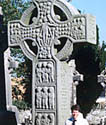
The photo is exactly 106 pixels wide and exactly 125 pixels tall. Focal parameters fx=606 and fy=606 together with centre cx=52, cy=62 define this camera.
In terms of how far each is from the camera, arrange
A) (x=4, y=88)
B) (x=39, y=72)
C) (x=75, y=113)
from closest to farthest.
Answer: (x=75, y=113) < (x=39, y=72) < (x=4, y=88)

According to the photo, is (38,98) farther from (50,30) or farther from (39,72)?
(50,30)

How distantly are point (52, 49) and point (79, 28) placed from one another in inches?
27.5

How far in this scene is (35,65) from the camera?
12.3 m

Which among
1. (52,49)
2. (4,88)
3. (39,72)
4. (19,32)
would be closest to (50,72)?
(39,72)

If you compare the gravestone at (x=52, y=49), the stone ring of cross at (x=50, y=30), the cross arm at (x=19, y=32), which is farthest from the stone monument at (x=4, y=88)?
the gravestone at (x=52, y=49)

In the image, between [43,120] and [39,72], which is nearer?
[43,120]

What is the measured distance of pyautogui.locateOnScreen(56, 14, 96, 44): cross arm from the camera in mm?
11977

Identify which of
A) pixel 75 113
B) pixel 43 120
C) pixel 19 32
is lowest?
pixel 43 120

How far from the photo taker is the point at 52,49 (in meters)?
12.2

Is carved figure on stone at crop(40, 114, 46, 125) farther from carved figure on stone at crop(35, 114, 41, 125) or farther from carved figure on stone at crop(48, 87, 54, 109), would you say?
carved figure on stone at crop(48, 87, 54, 109)

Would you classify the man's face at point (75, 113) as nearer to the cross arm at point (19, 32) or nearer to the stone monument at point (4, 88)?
the cross arm at point (19, 32)

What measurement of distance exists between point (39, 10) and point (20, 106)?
1487cm

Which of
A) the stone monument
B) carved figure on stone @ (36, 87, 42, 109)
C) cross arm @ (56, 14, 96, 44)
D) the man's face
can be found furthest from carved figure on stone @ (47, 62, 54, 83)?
the man's face

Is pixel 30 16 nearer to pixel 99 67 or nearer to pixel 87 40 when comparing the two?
pixel 87 40
